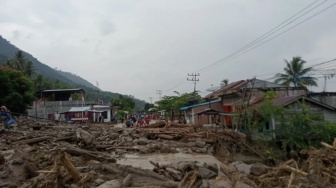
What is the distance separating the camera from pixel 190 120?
136 ft

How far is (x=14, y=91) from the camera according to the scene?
3850cm

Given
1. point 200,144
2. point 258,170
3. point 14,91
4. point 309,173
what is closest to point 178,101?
point 14,91

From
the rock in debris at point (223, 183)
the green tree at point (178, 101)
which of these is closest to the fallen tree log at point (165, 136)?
the rock in debris at point (223, 183)

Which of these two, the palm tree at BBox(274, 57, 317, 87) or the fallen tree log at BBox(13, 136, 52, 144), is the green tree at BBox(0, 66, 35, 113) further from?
the palm tree at BBox(274, 57, 317, 87)

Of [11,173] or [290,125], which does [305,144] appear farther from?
Answer: [11,173]

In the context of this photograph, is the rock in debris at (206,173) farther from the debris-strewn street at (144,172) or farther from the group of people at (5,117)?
the group of people at (5,117)

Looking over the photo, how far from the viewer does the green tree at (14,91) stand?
37844 millimetres

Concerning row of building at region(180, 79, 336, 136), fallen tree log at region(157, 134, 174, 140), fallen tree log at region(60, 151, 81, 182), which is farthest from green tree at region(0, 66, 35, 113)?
fallen tree log at region(60, 151, 81, 182)

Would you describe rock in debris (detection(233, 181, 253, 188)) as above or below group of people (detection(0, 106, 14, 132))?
below

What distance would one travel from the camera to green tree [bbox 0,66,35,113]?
3784 cm

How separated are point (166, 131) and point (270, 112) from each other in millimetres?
8243

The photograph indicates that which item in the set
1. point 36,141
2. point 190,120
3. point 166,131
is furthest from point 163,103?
point 36,141

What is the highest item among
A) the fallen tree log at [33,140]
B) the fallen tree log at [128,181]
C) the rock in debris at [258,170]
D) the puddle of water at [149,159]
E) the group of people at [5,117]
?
the group of people at [5,117]

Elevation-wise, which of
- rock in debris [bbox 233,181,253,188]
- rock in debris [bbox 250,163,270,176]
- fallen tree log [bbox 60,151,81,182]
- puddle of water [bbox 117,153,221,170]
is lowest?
puddle of water [bbox 117,153,221,170]
